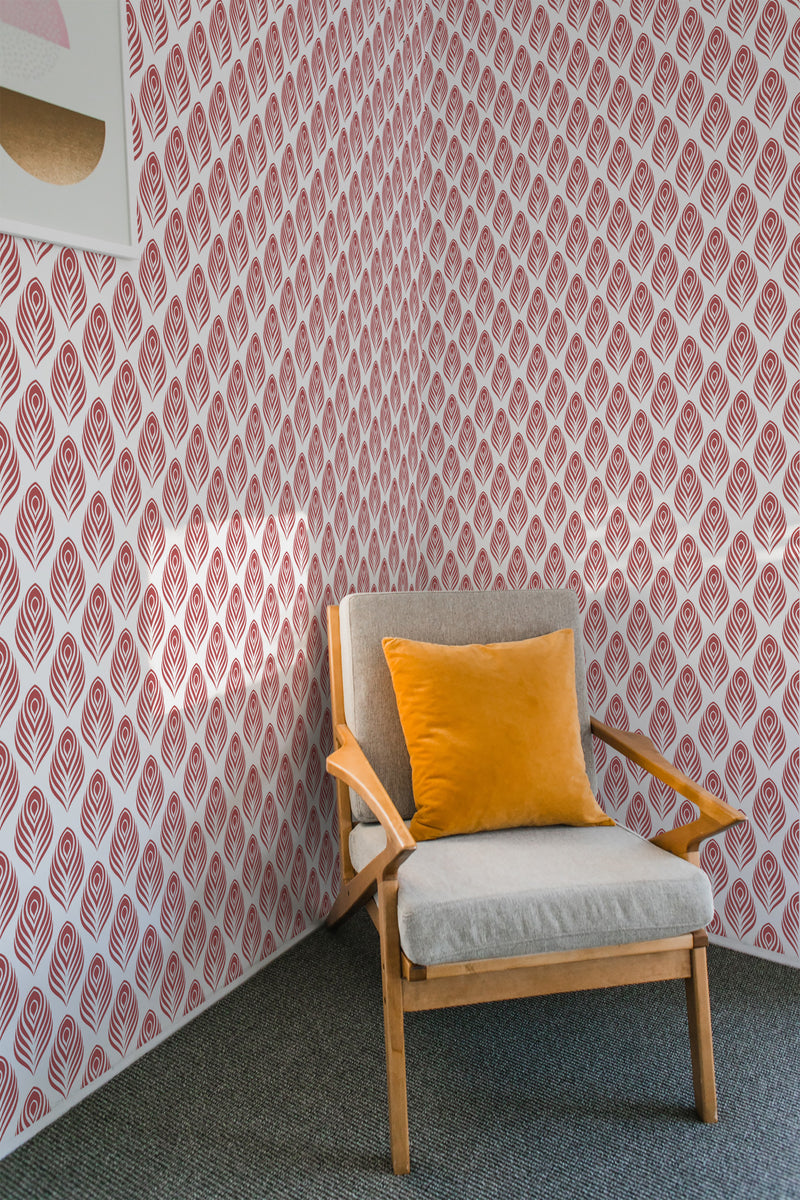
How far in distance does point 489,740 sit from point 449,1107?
692mm

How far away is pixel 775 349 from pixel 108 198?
1510mm

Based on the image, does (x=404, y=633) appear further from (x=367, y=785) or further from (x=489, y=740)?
(x=367, y=785)

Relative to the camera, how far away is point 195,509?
1957 millimetres

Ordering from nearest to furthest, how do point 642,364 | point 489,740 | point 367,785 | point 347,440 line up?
point 367,785
point 489,740
point 642,364
point 347,440

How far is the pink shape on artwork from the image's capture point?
149 cm

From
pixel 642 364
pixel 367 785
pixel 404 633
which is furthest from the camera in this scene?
pixel 642 364

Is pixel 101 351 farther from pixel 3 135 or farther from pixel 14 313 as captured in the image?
pixel 3 135

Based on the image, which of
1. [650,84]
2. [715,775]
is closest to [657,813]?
[715,775]

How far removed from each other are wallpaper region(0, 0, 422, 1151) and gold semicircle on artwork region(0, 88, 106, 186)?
125mm

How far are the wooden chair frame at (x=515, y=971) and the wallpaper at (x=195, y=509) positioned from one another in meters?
0.46

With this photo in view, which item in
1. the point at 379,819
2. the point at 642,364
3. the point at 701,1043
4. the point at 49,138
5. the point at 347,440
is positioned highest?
the point at 49,138

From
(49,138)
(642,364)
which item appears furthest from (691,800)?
(49,138)

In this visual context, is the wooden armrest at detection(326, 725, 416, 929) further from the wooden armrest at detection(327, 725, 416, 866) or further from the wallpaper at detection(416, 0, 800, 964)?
the wallpaper at detection(416, 0, 800, 964)

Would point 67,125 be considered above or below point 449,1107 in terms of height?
above
